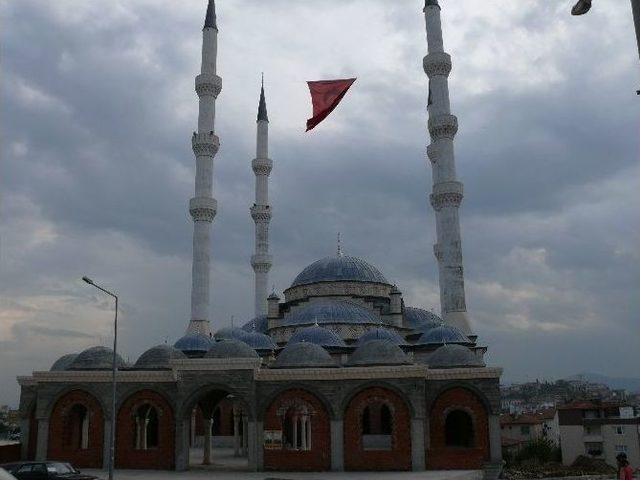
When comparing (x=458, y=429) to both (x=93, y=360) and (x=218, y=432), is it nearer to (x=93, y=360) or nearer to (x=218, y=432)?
(x=218, y=432)

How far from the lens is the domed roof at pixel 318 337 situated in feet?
116

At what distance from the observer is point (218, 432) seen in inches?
1580

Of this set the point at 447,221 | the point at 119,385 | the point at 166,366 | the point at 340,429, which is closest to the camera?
the point at 340,429

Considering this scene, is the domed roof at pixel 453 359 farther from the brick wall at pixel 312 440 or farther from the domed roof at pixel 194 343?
the domed roof at pixel 194 343

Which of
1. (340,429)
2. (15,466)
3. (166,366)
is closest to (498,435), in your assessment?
(340,429)

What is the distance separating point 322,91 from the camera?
1149 inches

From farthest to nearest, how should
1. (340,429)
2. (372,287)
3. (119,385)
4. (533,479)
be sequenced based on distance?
(372,287)
(119,385)
(340,429)
(533,479)

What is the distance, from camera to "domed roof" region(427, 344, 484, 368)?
29.3 m

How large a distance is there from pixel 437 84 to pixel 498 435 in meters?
24.7

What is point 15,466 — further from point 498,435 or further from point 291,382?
point 498,435

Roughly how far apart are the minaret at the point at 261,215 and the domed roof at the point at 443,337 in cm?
1660

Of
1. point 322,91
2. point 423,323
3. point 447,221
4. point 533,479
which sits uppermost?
point 322,91

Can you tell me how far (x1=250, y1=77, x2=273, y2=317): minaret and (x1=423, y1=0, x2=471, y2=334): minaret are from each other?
1453 cm

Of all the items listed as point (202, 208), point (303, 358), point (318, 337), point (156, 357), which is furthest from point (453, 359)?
point (202, 208)
